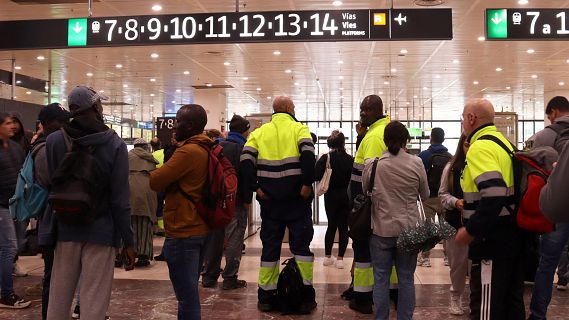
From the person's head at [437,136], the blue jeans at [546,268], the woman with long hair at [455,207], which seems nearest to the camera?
the woman with long hair at [455,207]

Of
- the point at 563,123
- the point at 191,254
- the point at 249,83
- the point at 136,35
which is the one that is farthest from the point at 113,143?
the point at 249,83

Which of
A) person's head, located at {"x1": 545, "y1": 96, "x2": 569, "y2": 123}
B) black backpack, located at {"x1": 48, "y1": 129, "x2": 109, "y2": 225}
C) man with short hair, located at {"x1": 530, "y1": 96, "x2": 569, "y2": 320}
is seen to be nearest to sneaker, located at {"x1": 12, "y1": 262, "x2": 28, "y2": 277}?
black backpack, located at {"x1": 48, "y1": 129, "x2": 109, "y2": 225}

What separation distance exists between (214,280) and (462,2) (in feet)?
23.2

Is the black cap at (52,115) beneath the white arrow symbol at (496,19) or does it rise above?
beneath

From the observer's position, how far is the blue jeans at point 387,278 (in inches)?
157

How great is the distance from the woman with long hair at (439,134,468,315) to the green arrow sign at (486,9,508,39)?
9.87 feet

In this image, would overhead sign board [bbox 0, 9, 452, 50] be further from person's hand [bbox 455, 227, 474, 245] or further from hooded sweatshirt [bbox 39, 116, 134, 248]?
person's hand [bbox 455, 227, 474, 245]

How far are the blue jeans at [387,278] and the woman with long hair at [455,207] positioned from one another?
15.6 inches

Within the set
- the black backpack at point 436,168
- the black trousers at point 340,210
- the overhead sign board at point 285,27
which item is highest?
the overhead sign board at point 285,27

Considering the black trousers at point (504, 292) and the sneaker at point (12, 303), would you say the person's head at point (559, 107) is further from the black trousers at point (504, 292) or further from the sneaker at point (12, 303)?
the sneaker at point (12, 303)

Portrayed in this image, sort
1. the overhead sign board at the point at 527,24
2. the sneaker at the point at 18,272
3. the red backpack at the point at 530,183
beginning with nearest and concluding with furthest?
the red backpack at the point at 530,183 < the sneaker at the point at 18,272 < the overhead sign board at the point at 527,24

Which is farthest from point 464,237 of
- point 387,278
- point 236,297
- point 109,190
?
point 236,297

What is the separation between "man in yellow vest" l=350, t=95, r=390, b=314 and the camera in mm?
4730

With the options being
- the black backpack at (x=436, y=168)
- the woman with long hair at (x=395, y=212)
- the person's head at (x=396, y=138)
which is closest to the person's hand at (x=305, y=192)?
the woman with long hair at (x=395, y=212)
